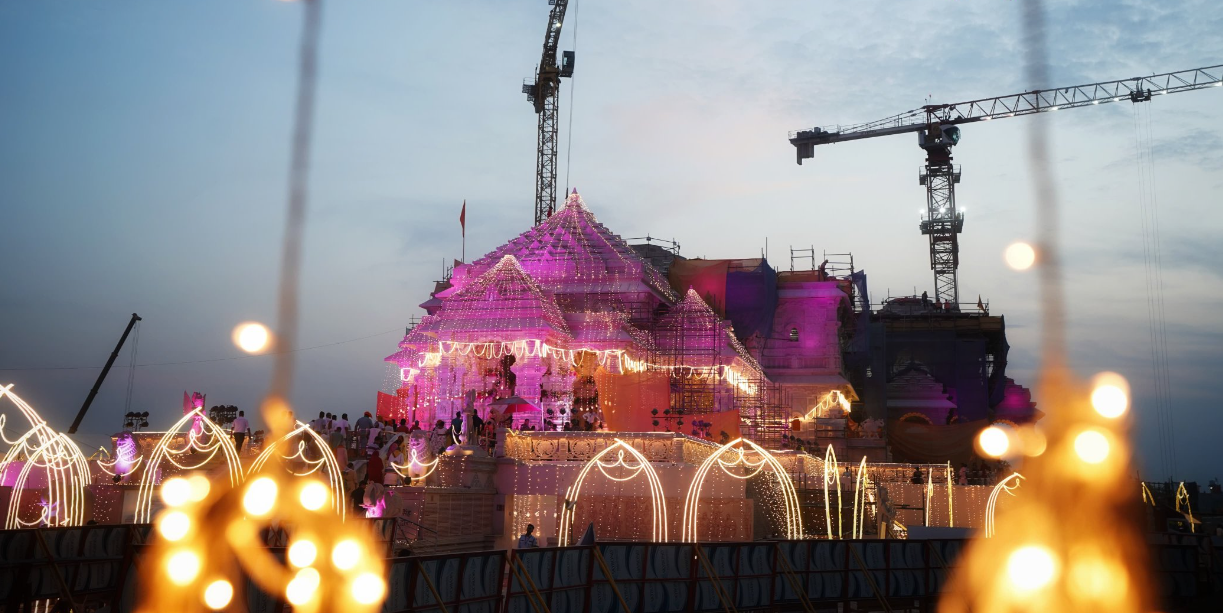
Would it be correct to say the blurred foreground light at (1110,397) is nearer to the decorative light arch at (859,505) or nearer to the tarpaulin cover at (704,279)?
the decorative light arch at (859,505)

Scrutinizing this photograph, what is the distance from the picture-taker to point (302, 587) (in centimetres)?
1105

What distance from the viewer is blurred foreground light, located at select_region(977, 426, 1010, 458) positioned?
4034cm

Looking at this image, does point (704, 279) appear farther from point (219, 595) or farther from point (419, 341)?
point (219, 595)

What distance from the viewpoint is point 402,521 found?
21.3 meters

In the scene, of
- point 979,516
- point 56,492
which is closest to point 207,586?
point 56,492

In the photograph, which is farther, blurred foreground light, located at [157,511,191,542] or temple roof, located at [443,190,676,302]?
temple roof, located at [443,190,676,302]

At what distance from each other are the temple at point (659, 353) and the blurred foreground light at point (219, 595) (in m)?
14.4

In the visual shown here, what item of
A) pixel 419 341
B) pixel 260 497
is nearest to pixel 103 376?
pixel 419 341

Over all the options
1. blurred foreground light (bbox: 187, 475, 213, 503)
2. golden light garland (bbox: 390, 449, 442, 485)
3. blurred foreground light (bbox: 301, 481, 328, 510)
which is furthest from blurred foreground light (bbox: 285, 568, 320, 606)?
golden light garland (bbox: 390, 449, 442, 485)

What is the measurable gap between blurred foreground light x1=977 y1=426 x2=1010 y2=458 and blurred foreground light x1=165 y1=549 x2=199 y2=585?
1337 inches

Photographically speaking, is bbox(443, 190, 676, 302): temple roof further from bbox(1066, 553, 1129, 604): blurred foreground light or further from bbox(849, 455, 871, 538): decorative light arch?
bbox(1066, 553, 1129, 604): blurred foreground light

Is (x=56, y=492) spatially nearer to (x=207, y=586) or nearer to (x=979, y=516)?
(x=207, y=586)

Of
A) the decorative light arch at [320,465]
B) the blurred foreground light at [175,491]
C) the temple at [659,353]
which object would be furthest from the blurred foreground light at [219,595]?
the temple at [659,353]

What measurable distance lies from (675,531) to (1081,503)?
28.5ft
